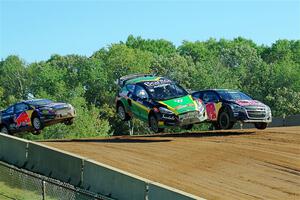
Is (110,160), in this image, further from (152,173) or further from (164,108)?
→ (164,108)

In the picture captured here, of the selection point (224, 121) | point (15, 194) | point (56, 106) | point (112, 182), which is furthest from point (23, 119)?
point (112, 182)

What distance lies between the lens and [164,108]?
21.3 meters

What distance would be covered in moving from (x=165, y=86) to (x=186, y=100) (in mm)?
1371

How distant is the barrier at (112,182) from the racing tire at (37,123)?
986cm

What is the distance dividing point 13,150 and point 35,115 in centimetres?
626

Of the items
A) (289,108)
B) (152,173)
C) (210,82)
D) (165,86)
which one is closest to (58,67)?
(210,82)

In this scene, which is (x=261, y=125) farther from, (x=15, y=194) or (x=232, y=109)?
(x=15, y=194)

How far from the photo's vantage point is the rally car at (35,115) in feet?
81.5

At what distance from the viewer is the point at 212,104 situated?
950 inches

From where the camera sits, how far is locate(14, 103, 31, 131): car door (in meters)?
25.3

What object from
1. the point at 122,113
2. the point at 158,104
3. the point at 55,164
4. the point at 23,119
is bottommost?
the point at 55,164

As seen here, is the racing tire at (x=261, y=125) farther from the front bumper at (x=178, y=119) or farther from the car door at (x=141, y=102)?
the car door at (x=141, y=102)

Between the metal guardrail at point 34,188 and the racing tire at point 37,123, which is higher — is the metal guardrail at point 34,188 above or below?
below

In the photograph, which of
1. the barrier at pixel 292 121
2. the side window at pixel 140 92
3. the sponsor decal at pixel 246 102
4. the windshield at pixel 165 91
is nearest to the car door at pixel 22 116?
the side window at pixel 140 92
